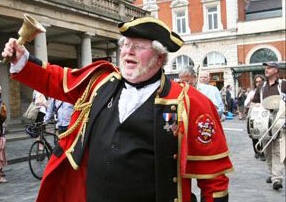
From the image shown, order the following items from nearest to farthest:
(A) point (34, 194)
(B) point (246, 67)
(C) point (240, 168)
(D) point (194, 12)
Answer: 1. (A) point (34, 194)
2. (C) point (240, 168)
3. (B) point (246, 67)
4. (D) point (194, 12)

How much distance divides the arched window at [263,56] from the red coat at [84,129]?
38900 millimetres

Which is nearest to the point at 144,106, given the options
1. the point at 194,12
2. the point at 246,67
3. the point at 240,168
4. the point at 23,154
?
the point at 240,168

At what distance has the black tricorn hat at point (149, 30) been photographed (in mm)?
2619

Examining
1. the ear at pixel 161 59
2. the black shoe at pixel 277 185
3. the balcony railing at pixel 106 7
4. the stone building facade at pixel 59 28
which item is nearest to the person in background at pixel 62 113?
the black shoe at pixel 277 185

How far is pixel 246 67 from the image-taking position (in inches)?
1335

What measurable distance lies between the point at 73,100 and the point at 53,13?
14667mm

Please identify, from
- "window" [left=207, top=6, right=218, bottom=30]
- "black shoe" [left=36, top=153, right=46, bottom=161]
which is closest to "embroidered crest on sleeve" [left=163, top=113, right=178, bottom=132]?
"black shoe" [left=36, top=153, right=46, bottom=161]

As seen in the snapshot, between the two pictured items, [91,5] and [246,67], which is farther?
[246,67]

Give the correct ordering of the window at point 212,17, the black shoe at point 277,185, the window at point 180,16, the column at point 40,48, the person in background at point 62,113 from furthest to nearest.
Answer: the window at point 180,16 → the window at point 212,17 → the column at point 40,48 → the person in background at point 62,113 → the black shoe at point 277,185

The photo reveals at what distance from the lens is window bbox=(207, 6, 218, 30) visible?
42909 mm

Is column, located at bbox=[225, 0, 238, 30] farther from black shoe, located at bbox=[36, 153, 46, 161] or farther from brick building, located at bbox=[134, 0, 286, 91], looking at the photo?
black shoe, located at bbox=[36, 153, 46, 161]

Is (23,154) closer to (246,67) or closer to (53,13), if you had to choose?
(53,13)

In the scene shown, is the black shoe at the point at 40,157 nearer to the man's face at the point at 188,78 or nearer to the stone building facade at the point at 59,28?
the man's face at the point at 188,78

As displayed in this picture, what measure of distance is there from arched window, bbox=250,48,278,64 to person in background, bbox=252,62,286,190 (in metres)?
33.8
